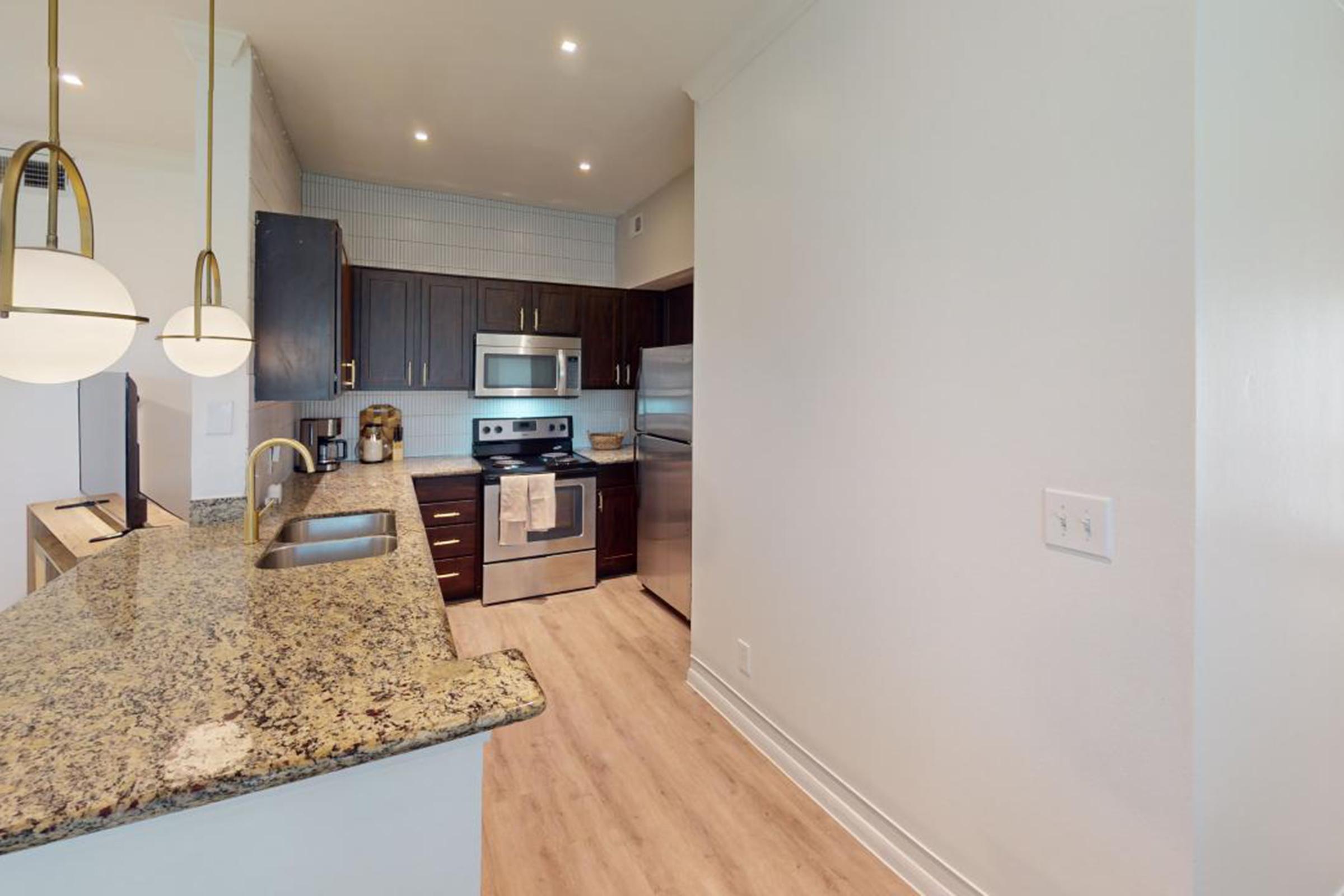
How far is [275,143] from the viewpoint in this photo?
113 inches

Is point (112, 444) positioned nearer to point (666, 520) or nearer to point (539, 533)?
point (539, 533)

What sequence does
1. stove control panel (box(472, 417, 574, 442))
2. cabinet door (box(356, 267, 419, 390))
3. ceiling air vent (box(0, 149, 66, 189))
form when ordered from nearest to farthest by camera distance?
ceiling air vent (box(0, 149, 66, 189))
cabinet door (box(356, 267, 419, 390))
stove control panel (box(472, 417, 574, 442))

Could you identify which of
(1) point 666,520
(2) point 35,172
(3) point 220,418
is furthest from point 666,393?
(2) point 35,172

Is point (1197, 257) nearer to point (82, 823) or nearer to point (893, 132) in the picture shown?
point (893, 132)

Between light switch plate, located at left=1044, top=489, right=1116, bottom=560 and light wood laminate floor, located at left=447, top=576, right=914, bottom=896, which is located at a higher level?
light switch plate, located at left=1044, top=489, right=1116, bottom=560

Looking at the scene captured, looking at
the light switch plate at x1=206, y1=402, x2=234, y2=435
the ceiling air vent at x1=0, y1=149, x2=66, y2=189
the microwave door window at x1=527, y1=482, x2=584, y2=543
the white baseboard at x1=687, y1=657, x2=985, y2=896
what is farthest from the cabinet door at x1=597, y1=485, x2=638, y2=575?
the ceiling air vent at x1=0, y1=149, x2=66, y2=189

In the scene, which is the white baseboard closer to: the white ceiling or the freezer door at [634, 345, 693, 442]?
the freezer door at [634, 345, 693, 442]

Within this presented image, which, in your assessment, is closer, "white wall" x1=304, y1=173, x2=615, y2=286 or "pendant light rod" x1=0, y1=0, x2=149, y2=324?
"pendant light rod" x1=0, y1=0, x2=149, y2=324

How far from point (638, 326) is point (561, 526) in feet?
5.34

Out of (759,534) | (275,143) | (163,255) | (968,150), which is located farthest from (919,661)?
(163,255)

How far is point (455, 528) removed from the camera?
3.73m

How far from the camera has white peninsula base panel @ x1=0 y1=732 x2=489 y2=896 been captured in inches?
29.9

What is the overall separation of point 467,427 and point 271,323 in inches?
77.9

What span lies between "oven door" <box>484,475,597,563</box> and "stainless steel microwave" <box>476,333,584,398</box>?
0.71m
